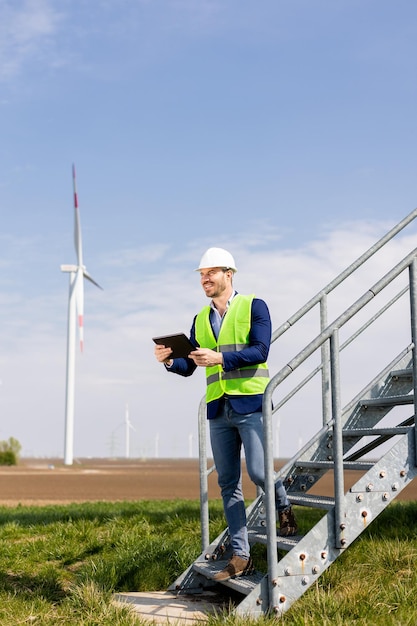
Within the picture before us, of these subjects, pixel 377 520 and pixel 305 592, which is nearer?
pixel 305 592

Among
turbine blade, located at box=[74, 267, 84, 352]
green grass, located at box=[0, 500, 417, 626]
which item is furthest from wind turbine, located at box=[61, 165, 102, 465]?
green grass, located at box=[0, 500, 417, 626]

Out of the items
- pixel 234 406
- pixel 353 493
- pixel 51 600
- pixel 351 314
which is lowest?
pixel 51 600

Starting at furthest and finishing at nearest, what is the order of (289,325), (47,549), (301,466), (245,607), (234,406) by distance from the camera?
(47,549)
(289,325)
(301,466)
(234,406)
(245,607)

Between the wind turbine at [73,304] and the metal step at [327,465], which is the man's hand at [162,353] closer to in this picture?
the metal step at [327,465]

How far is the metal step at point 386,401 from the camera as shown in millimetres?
6375

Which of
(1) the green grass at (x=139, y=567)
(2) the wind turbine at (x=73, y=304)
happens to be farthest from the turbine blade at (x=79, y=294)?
(1) the green grass at (x=139, y=567)

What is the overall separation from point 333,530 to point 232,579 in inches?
37.3

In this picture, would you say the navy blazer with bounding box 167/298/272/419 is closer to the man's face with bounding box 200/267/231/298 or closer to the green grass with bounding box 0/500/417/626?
the man's face with bounding box 200/267/231/298

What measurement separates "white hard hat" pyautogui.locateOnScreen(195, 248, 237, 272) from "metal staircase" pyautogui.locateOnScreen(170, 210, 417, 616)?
0.90 m

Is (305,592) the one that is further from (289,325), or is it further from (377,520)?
(377,520)

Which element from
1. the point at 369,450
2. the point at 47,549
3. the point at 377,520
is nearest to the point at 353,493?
the point at 369,450

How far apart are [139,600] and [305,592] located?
1418 millimetres

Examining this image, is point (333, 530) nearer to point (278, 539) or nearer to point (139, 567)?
point (278, 539)

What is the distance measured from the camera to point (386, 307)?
21.2ft
